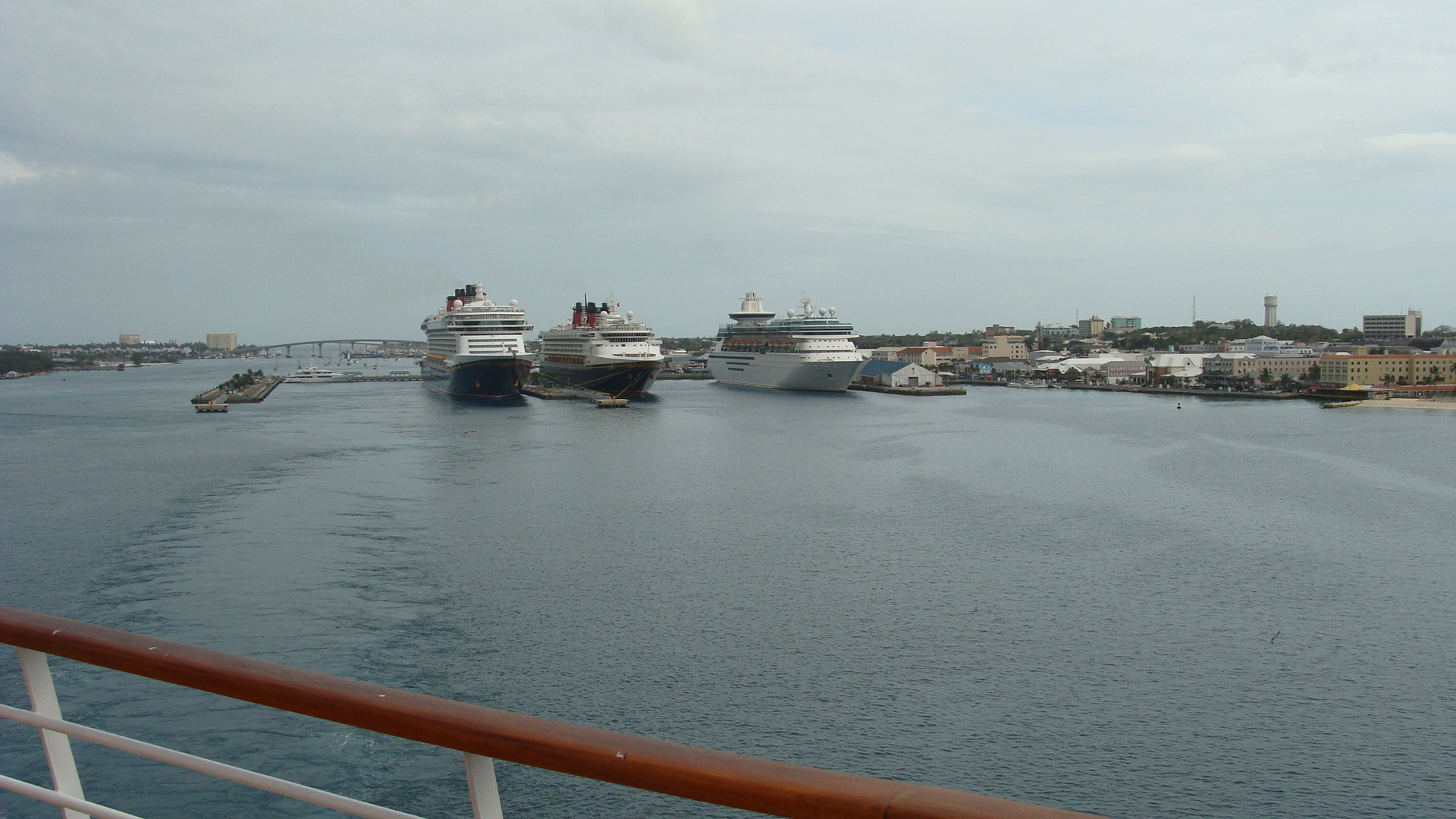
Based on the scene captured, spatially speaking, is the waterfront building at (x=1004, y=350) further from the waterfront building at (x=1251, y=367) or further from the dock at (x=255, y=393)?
the dock at (x=255, y=393)

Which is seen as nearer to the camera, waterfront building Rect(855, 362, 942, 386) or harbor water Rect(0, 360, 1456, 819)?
harbor water Rect(0, 360, 1456, 819)

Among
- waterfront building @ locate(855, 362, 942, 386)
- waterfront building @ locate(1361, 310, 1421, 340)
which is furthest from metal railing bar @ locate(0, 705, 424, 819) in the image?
waterfront building @ locate(1361, 310, 1421, 340)

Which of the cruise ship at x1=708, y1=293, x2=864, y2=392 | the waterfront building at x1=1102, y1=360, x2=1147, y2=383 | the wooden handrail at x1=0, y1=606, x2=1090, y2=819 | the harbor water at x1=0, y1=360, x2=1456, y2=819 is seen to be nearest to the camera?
the wooden handrail at x1=0, y1=606, x2=1090, y2=819

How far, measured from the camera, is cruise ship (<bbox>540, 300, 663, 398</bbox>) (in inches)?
906

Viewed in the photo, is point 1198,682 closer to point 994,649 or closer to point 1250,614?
point 994,649

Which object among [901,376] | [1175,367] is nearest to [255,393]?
[901,376]

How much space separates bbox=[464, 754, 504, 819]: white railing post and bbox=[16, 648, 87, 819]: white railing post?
0.99 feet

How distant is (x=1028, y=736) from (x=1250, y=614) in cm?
262

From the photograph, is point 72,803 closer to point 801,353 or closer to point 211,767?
point 211,767

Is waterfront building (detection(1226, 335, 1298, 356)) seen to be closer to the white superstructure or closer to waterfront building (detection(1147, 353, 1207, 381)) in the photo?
waterfront building (detection(1147, 353, 1207, 381))

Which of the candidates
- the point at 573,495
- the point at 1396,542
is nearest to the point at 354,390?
the point at 573,495

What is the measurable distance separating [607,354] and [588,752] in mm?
22919

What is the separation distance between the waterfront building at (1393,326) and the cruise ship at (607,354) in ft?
156

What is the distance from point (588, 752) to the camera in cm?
47
